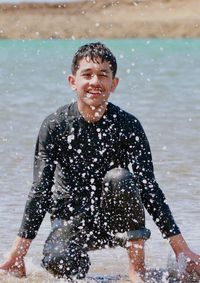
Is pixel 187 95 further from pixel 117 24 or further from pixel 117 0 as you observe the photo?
pixel 117 0

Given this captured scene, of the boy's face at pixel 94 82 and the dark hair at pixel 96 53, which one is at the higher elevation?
the dark hair at pixel 96 53

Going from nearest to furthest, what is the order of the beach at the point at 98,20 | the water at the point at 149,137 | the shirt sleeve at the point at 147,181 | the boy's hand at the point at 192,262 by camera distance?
the boy's hand at the point at 192,262 → the shirt sleeve at the point at 147,181 → the water at the point at 149,137 → the beach at the point at 98,20

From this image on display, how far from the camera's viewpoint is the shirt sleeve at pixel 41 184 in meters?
4.58

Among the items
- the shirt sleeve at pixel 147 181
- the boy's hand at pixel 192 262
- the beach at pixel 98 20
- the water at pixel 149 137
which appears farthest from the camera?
the beach at pixel 98 20

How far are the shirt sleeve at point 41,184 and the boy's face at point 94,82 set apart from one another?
19 cm

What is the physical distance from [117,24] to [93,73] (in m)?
69.9

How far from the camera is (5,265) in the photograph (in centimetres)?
454

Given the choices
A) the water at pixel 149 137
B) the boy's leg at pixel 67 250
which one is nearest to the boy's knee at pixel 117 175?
the boy's leg at pixel 67 250

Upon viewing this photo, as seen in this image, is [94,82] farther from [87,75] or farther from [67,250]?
[67,250]

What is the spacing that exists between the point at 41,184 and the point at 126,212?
39 cm

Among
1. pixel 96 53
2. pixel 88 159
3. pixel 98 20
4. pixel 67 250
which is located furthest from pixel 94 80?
pixel 98 20

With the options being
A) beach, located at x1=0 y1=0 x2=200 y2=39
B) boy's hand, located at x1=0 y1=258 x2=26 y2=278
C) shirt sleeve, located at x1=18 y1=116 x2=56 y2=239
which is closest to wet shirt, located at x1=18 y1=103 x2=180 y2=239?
shirt sleeve, located at x1=18 y1=116 x2=56 y2=239

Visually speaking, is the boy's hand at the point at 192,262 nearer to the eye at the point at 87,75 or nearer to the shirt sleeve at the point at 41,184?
the shirt sleeve at the point at 41,184

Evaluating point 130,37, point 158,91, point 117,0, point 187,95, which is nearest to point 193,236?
point 187,95
